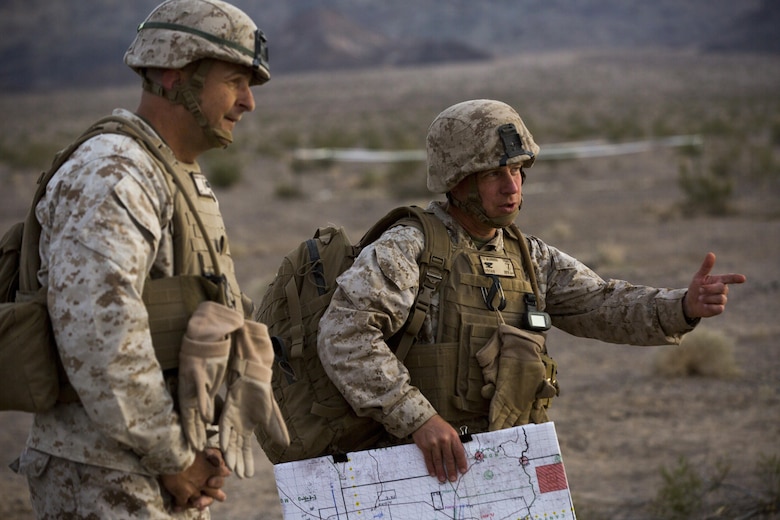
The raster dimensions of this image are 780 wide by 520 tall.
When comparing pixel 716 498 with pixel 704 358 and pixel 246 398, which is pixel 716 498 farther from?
pixel 246 398

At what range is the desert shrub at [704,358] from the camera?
8.84m

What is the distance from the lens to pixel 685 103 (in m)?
48.6

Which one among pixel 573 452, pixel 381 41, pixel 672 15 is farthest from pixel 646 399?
pixel 672 15

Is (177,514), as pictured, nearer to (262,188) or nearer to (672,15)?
(262,188)

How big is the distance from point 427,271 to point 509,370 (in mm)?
445

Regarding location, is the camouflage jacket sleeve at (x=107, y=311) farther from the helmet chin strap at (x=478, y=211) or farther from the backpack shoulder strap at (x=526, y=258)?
the backpack shoulder strap at (x=526, y=258)

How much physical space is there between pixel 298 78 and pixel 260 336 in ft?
270

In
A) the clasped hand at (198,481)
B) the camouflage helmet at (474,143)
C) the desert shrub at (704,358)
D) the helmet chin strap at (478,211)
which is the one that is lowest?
the desert shrub at (704,358)

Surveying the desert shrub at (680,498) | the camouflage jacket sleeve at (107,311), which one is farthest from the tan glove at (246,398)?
the desert shrub at (680,498)

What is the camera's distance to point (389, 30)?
112 metres

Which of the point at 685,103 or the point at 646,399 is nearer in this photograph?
the point at 646,399

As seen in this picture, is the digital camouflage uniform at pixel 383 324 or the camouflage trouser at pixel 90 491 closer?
the camouflage trouser at pixel 90 491

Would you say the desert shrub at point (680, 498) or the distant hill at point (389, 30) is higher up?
the distant hill at point (389, 30)

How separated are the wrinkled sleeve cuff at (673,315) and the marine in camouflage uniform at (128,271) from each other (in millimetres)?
1692
